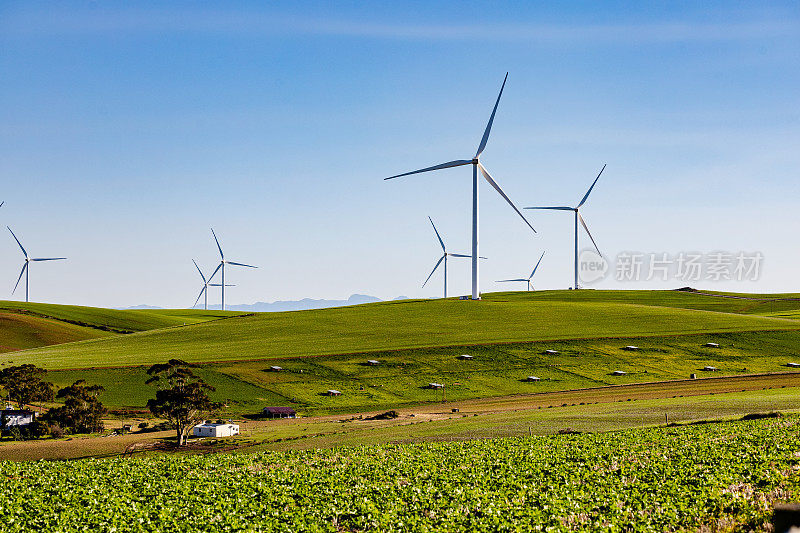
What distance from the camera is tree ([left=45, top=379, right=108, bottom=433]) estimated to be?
289 feet

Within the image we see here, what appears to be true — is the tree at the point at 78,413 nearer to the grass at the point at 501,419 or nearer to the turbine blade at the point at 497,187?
the grass at the point at 501,419

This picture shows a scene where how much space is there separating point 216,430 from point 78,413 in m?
21.7

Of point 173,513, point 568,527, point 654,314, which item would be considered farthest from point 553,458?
point 654,314

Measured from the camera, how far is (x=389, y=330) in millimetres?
147625

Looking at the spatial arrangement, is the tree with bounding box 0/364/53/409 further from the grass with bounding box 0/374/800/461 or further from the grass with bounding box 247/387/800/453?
the grass with bounding box 247/387/800/453

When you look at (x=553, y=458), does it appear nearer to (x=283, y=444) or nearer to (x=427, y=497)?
(x=427, y=497)

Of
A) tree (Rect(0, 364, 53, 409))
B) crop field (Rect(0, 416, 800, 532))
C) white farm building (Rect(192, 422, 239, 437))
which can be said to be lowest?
white farm building (Rect(192, 422, 239, 437))

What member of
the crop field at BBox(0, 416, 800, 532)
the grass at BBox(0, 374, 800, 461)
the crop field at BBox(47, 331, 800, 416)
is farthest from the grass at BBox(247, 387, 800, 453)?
the crop field at BBox(47, 331, 800, 416)

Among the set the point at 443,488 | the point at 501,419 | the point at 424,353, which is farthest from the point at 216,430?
the point at 443,488

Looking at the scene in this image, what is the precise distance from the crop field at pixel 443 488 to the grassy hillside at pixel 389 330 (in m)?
77.9

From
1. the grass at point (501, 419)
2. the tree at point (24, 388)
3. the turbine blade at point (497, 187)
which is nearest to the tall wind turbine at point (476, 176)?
the turbine blade at point (497, 187)

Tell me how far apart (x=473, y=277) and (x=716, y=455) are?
131748 mm

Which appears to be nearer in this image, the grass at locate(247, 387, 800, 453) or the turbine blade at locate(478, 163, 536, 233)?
the grass at locate(247, 387, 800, 453)

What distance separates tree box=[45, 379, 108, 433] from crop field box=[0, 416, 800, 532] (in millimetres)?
37362
